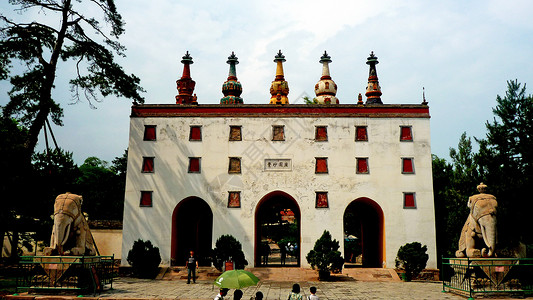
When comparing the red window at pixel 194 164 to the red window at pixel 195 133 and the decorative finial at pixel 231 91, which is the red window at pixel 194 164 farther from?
the decorative finial at pixel 231 91

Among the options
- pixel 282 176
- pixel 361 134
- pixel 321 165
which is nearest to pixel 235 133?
pixel 282 176

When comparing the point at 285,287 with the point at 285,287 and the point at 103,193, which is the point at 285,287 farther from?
the point at 103,193

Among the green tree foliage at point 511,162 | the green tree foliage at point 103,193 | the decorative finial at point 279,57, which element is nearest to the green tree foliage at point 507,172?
the green tree foliage at point 511,162

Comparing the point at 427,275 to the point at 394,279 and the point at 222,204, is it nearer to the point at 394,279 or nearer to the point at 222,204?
the point at 394,279

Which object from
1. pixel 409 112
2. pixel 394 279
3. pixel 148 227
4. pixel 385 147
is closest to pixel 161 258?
pixel 148 227

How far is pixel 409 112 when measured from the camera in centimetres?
2686

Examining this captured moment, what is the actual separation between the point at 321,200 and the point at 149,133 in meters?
11.3

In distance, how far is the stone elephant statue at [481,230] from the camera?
15086mm

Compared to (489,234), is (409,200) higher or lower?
higher

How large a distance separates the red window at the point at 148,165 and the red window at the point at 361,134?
12495mm

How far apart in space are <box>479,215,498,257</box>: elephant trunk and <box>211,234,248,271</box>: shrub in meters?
11.7

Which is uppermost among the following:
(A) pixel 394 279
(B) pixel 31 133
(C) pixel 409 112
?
(C) pixel 409 112

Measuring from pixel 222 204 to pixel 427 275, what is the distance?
39.6 feet

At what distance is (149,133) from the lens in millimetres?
27188
